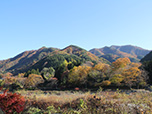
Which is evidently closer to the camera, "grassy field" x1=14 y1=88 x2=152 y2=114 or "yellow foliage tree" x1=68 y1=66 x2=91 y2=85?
"grassy field" x1=14 y1=88 x2=152 y2=114

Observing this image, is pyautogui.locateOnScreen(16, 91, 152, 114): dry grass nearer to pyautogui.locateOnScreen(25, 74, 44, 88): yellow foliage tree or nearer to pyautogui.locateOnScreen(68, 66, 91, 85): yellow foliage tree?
pyautogui.locateOnScreen(68, 66, 91, 85): yellow foliage tree

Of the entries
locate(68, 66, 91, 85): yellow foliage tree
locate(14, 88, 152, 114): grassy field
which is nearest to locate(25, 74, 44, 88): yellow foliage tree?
locate(68, 66, 91, 85): yellow foliage tree

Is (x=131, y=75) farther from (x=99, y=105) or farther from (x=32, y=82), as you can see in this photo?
(x=32, y=82)

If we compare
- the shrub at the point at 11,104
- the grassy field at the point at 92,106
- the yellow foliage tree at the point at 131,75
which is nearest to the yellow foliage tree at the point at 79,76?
the yellow foliage tree at the point at 131,75

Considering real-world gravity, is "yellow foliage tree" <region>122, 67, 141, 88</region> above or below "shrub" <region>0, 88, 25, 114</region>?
below

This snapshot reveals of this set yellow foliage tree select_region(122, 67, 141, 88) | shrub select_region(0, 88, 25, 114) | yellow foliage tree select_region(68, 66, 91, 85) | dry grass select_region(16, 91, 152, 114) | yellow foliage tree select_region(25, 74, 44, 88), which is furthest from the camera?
yellow foliage tree select_region(25, 74, 44, 88)

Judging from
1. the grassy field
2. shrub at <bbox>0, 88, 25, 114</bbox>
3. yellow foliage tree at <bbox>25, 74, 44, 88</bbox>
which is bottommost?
yellow foliage tree at <bbox>25, 74, 44, 88</bbox>

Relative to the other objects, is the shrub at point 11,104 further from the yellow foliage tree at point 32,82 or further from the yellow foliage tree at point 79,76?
the yellow foliage tree at point 32,82

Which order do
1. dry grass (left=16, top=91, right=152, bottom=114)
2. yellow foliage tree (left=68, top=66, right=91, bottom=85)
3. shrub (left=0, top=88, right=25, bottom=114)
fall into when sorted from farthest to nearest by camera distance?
1. yellow foliage tree (left=68, top=66, right=91, bottom=85)
2. shrub (left=0, top=88, right=25, bottom=114)
3. dry grass (left=16, top=91, right=152, bottom=114)

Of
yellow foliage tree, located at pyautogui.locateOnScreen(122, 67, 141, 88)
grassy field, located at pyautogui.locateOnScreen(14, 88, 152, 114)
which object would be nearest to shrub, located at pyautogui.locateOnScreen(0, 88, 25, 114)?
grassy field, located at pyautogui.locateOnScreen(14, 88, 152, 114)

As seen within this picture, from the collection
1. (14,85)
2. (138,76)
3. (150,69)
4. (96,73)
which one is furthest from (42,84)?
(150,69)

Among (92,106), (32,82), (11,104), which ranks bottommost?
(32,82)

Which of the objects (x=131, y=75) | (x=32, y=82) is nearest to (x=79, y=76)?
(x=131, y=75)

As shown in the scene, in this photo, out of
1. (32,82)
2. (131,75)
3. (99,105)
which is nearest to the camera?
(99,105)
